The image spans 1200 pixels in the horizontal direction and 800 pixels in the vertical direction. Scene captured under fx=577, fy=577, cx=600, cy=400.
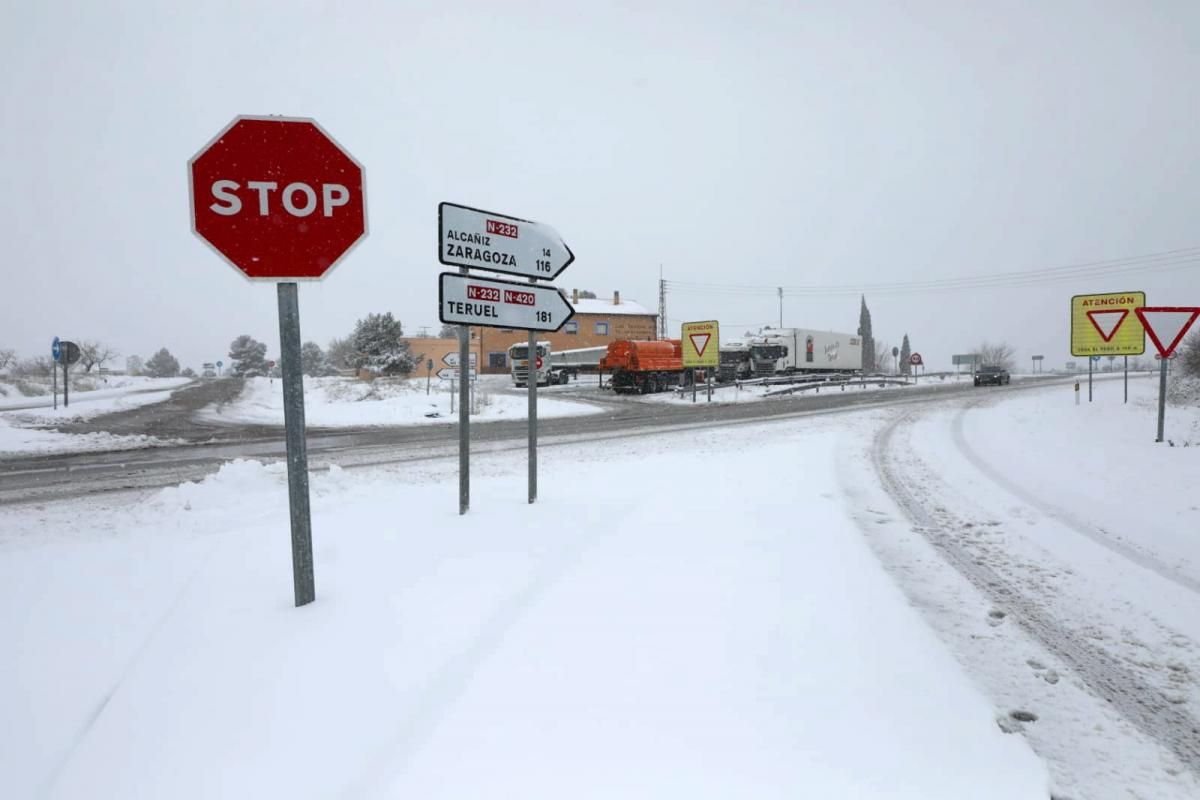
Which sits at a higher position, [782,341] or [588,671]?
[782,341]

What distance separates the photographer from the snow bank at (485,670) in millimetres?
2061

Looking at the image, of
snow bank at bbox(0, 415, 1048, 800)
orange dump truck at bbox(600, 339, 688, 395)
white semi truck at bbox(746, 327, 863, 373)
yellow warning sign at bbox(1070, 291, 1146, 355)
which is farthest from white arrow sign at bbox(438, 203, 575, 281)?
white semi truck at bbox(746, 327, 863, 373)

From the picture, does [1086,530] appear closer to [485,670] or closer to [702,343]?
[485,670]

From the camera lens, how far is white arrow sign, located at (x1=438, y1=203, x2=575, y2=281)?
547 centimetres

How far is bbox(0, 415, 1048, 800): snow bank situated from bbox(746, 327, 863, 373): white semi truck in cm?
3314

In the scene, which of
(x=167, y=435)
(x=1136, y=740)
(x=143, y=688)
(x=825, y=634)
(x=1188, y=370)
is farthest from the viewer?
(x=1188, y=370)

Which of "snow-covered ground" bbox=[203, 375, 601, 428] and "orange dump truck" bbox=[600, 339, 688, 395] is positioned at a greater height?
"orange dump truck" bbox=[600, 339, 688, 395]

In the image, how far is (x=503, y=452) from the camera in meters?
11.6

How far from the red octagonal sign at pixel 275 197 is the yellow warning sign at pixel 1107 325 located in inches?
699

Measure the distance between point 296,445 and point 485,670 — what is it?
5.58ft

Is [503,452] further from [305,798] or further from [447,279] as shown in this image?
[305,798]

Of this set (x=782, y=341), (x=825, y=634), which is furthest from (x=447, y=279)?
(x=782, y=341)

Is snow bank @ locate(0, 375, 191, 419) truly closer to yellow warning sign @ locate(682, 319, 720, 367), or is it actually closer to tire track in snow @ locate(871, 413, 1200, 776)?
yellow warning sign @ locate(682, 319, 720, 367)

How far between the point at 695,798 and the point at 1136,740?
1960mm
